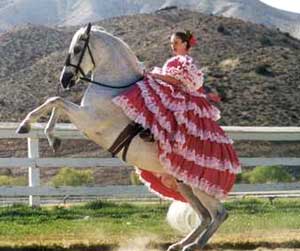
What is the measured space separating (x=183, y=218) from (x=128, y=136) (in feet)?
4.09

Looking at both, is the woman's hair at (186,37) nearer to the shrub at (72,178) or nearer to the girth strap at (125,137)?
the girth strap at (125,137)

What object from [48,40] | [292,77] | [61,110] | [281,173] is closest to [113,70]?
[61,110]

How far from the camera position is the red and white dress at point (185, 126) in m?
8.25

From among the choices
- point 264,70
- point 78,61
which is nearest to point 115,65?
point 78,61

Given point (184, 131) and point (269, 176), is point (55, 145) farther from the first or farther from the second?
point (269, 176)

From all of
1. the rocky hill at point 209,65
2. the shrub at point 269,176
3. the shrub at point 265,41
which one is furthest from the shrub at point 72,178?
the shrub at point 265,41

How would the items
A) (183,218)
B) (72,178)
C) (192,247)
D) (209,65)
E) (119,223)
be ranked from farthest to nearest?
(209,65)
(72,178)
(119,223)
(183,218)
(192,247)

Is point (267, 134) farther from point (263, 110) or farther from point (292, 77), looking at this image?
point (292, 77)

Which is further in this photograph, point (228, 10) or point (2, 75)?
point (228, 10)

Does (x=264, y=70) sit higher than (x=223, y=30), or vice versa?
(x=264, y=70)

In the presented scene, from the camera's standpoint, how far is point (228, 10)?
653 feet

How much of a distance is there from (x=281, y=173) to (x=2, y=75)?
51.1 m

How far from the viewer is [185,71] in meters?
8.54

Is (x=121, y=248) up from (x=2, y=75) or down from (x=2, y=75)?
up
